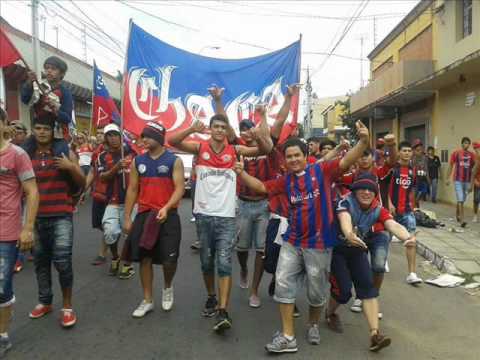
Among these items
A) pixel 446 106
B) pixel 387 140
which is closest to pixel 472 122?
pixel 446 106

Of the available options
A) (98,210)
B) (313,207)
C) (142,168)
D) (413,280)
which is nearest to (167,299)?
(142,168)

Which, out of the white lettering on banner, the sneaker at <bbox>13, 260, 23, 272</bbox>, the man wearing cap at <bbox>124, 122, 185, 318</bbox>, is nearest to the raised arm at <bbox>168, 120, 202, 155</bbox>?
the man wearing cap at <bbox>124, 122, 185, 318</bbox>

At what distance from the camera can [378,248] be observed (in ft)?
14.8

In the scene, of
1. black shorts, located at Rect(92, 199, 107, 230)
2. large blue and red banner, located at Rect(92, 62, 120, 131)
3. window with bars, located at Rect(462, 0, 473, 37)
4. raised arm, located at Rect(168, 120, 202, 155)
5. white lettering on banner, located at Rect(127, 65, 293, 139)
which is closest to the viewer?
raised arm, located at Rect(168, 120, 202, 155)

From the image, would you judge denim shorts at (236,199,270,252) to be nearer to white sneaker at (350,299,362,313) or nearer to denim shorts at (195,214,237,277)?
denim shorts at (195,214,237,277)

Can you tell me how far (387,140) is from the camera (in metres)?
4.76

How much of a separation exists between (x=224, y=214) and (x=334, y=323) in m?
1.40

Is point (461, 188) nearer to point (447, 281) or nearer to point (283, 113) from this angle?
point (447, 281)

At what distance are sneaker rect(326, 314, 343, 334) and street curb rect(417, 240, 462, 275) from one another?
114 inches

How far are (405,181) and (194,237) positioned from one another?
4.04 meters

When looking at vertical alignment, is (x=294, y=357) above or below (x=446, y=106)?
below

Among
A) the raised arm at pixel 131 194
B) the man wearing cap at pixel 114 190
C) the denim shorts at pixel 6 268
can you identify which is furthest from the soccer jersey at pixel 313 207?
the man wearing cap at pixel 114 190

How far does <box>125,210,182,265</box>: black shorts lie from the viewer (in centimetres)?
448

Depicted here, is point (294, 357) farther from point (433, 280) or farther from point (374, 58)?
point (374, 58)
